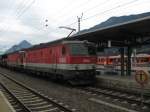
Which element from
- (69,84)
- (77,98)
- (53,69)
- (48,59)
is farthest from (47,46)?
(77,98)

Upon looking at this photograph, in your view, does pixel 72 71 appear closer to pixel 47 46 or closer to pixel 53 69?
pixel 53 69

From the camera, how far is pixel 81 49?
20750 millimetres

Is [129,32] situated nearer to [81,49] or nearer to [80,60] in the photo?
[81,49]

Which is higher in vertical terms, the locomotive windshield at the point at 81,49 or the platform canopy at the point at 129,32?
the platform canopy at the point at 129,32

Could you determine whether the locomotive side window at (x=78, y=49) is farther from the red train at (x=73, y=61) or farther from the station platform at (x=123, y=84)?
the station platform at (x=123, y=84)

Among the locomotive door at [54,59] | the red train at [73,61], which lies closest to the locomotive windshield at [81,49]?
the red train at [73,61]

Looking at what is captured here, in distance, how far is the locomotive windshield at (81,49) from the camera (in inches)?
806

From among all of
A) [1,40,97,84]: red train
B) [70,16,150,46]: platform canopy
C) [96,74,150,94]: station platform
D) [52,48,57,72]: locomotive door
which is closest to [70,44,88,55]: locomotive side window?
[1,40,97,84]: red train

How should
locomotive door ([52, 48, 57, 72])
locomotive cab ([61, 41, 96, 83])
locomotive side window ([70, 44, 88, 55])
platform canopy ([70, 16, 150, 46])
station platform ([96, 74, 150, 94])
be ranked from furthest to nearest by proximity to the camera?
locomotive door ([52, 48, 57, 72]), locomotive side window ([70, 44, 88, 55]), locomotive cab ([61, 41, 96, 83]), platform canopy ([70, 16, 150, 46]), station platform ([96, 74, 150, 94])

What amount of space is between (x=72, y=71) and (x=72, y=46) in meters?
1.59

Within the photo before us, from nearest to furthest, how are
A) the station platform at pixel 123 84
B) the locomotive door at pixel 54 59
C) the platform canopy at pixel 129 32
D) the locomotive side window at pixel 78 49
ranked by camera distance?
the station platform at pixel 123 84 → the platform canopy at pixel 129 32 → the locomotive side window at pixel 78 49 → the locomotive door at pixel 54 59

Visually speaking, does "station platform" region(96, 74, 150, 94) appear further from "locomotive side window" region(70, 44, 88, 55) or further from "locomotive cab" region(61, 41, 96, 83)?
"locomotive side window" region(70, 44, 88, 55)

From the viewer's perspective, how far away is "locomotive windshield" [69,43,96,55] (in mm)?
20464

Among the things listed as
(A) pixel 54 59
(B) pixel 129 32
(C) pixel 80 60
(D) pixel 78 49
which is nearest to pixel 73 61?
(C) pixel 80 60
